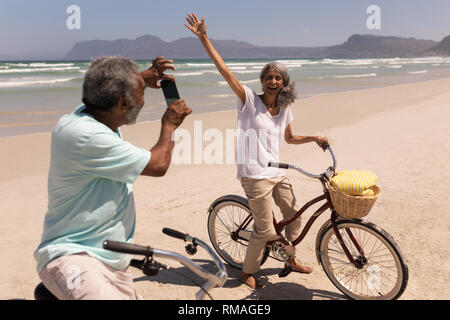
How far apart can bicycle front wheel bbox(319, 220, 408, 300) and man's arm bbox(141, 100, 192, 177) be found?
189 centimetres

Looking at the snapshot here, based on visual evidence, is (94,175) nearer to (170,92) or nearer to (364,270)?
(170,92)

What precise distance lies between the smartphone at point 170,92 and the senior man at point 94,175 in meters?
0.06

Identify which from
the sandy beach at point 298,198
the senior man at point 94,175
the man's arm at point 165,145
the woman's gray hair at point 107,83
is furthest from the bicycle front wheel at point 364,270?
the woman's gray hair at point 107,83

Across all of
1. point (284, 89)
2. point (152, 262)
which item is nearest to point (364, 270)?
point (284, 89)

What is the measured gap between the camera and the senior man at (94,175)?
1790 millimetres

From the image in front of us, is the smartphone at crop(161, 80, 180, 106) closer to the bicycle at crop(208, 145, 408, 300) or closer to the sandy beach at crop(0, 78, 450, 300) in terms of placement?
the bicycle at crop(208, 145, 408, 300)

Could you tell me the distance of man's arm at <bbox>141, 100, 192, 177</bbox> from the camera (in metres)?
1.88

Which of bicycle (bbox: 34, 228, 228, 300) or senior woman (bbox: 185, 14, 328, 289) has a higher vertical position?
senior woman (bbox: 185, 14, 328, 289)

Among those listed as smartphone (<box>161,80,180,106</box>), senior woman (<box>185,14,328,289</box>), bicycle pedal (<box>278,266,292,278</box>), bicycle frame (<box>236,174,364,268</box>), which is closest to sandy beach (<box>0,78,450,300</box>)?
bicycle pedal (<box>278,266,292,278</box>)

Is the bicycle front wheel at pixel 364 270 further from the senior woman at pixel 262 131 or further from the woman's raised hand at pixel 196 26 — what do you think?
the woman's raised hand at pixel 196 26

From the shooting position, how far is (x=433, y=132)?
9336 mm
